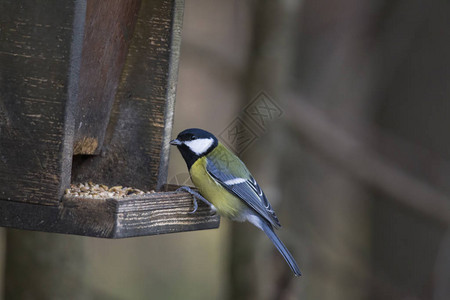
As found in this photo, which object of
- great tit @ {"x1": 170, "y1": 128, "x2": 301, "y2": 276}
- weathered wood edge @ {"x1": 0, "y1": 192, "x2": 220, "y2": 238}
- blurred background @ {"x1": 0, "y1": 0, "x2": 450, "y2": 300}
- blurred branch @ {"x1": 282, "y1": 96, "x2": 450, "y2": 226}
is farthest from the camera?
blurred background @ {"x1": 0, "y1": 0, "x2": 450, "y2": 300}

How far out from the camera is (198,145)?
11.6 feet

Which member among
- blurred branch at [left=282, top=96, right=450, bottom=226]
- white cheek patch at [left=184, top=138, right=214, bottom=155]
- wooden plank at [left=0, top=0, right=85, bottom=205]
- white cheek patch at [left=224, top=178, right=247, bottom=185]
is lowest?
blurred branch at [left=282, top=96, right=450, bottom=226]

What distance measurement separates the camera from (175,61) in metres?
3.51

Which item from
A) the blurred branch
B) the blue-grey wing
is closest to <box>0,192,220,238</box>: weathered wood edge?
the blue-grey wing

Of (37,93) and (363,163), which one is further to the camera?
(363,163)

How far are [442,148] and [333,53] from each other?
159 centimetres

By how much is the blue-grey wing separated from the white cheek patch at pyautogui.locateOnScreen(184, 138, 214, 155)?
0.25 feet

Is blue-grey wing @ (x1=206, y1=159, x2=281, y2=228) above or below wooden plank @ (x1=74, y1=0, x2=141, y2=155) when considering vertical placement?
below

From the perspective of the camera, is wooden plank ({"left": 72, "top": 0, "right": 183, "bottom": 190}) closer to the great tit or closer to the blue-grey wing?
the great tit

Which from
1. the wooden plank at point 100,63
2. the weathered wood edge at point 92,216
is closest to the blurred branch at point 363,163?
the wooden plank at point 100,63

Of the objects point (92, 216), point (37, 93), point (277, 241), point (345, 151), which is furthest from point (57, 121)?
point (345, 151)

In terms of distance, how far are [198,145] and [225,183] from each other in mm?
277

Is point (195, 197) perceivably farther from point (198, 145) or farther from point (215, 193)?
point (198, 145)

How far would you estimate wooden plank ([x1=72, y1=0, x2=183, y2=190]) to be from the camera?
137 inches
